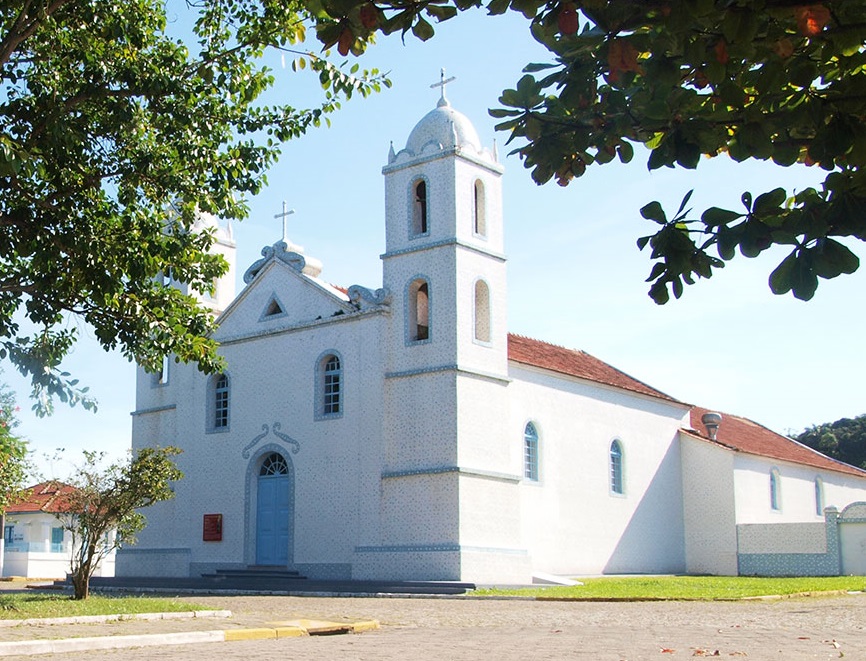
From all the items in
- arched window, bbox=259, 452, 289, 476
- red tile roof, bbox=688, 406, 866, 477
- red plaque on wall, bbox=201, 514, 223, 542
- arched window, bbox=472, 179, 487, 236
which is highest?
arched window, bbox=472, 179, 487, 236

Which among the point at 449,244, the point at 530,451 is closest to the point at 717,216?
the point at 449,244

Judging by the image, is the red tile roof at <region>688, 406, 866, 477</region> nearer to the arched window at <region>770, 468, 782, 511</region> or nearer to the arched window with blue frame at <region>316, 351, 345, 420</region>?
the arched window at <region>770, 468, 782, 511</region>

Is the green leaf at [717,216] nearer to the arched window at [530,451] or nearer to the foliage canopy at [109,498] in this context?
the foliage canopy at [109,498]

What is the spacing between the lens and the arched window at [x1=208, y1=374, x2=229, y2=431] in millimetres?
30109

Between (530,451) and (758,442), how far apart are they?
13.9m

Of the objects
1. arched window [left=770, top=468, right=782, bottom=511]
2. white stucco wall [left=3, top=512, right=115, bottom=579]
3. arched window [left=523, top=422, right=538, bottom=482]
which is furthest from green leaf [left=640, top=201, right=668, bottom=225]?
arched window [left=770, top=468, right=782, bottom=511]

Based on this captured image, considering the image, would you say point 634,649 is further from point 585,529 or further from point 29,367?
point 585,529

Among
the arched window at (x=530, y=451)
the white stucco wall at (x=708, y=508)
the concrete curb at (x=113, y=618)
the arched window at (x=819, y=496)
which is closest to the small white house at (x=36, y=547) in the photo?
the arched window at (x=530, y=451)

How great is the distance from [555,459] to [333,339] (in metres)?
7.03

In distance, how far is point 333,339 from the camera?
27.7 metres

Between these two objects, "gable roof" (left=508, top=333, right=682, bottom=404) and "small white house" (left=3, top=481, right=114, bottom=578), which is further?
"small white house" (left=3, top=481, right=114, bottom=578)

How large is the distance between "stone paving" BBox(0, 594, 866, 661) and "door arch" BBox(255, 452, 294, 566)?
8.14 meters

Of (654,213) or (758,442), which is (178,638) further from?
(758,442)

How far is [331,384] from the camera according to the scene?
27875 millimetres
